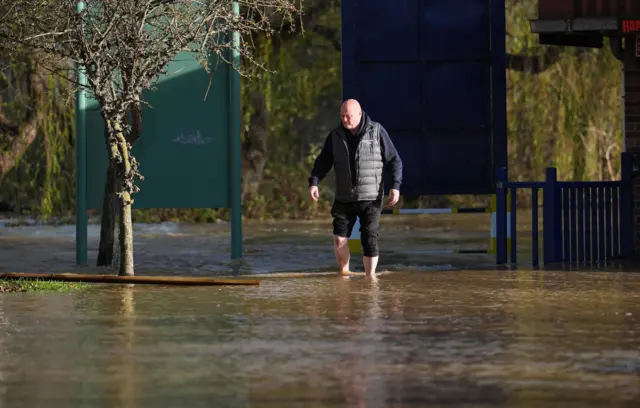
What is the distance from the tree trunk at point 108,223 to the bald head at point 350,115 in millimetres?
3629

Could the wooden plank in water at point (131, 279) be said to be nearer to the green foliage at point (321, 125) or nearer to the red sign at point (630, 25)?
the red sign at point (630, 25)

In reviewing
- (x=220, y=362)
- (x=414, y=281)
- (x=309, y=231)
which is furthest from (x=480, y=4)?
(x=220, y=362)

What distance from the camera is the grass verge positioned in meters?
15.6

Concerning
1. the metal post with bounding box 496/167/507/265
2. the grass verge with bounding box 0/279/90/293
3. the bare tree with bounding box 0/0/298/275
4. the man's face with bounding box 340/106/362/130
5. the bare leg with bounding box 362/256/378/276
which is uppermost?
the bare tree with bounding box 0/0/298/275

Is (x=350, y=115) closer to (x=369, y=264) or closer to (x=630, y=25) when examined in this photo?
(x=369, y=264)

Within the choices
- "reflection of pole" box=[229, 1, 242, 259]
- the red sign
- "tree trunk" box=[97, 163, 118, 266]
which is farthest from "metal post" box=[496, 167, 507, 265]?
"tree trunk" box=[97, 163, 118, 266]

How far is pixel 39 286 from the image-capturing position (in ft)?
51.8

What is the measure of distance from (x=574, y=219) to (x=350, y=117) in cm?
360

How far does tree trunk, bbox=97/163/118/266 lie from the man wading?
333 cm

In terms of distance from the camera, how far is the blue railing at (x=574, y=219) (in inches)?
741

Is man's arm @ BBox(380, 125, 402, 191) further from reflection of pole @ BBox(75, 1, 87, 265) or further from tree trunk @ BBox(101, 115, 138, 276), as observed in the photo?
reflection of pole @ BBox(75, 1, 87, 265)

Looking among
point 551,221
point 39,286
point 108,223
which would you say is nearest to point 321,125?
point 108,223

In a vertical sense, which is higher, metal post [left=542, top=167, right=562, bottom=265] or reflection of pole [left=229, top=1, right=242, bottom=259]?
reflection of pole [left=229, top=1, right=242, bottom=259]

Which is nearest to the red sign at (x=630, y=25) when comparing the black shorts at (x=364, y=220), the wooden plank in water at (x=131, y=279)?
the black shorts at (x=364, y=220)
